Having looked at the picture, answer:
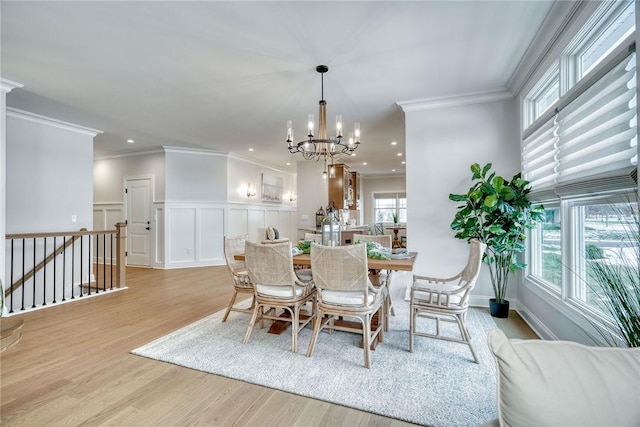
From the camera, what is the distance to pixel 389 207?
1071 cm

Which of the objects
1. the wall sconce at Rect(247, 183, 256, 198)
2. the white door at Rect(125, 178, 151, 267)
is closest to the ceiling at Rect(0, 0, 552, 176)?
the white door at Rect(125, 178, 151, 267)

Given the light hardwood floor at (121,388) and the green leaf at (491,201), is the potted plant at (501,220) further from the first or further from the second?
the light hardwood floor at (121,388)

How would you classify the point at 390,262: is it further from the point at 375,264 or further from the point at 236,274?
the point at 236,274

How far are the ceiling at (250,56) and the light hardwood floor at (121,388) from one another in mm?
2675

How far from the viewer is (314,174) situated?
762 cm

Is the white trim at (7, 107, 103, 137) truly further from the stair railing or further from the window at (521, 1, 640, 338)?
the window at (521, 1, 640, 338)

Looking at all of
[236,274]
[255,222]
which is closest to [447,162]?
[236,274]

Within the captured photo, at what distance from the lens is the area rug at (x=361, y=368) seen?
179cm

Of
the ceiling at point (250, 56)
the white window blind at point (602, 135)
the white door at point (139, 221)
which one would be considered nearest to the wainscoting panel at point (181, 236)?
the white door at point (139, 221)

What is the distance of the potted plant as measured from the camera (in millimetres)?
2975

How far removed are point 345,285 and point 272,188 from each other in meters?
6.57

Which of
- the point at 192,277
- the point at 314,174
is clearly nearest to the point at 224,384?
the point at 192,277

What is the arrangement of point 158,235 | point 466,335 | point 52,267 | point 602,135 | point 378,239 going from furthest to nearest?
point 158,235 → point 52,267 → point 378,239 → point 466,335 → point 602,135

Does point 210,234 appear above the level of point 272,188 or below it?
below
